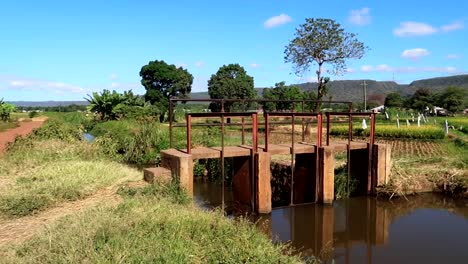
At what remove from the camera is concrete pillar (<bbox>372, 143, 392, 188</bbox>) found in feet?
40.3

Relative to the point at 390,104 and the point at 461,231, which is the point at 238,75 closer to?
the point at 390,104

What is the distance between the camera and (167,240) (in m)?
5.56

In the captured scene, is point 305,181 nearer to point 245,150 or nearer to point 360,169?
point 360,169

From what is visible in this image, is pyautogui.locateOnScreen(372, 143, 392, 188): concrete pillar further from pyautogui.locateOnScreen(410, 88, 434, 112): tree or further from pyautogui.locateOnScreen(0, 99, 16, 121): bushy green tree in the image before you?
pyautogui.locateOnScreen(410, 88, 434, 112): tree

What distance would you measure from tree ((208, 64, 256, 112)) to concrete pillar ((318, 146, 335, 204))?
4516cm

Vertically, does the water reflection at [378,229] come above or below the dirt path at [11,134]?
below

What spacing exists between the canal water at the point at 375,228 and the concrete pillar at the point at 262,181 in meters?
0.28

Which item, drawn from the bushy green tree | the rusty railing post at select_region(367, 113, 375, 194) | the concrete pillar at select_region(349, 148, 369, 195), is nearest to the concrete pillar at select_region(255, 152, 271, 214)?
the concrete pillar at select_region(349, 148, 369, 195)

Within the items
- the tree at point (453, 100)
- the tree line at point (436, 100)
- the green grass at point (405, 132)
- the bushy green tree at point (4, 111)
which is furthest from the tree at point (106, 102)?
the tree at point (453, 100)

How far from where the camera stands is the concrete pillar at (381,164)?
12289 millimetres

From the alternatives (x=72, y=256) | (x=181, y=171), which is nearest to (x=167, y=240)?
(x=72, y=256)

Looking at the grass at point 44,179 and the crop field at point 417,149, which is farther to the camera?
the crop field at point 417,149

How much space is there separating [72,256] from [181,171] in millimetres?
4472

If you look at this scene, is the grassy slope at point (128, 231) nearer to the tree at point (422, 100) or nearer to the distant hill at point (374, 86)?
the tree at point (422, 100)
